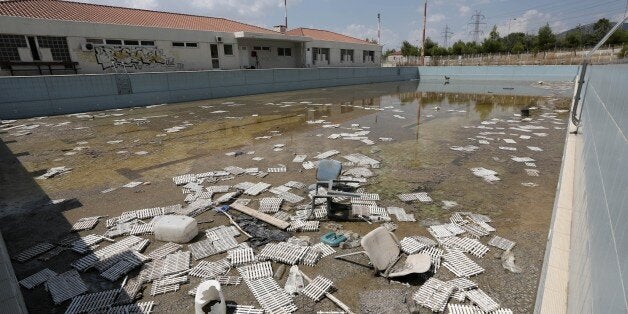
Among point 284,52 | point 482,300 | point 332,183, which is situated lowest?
point 482,300

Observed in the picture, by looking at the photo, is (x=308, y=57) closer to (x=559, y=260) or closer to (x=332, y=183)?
(x=332, y=183)

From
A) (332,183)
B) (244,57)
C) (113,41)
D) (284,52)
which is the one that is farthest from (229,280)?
(284,52)

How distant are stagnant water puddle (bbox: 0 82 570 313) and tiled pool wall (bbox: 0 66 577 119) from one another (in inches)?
43.1

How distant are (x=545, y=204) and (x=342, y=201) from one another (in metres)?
2.99

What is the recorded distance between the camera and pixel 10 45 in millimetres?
16000

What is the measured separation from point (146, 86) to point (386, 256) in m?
15.9

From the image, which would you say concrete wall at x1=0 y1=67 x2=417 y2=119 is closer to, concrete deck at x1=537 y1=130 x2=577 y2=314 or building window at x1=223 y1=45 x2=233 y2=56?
building window at x1=223 y1=45 x2=233 y2=56

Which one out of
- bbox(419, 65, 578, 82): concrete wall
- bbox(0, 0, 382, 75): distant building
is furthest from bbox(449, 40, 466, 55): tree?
bbox(0, 0, 382, 75): distant building

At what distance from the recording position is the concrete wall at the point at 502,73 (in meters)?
27.9

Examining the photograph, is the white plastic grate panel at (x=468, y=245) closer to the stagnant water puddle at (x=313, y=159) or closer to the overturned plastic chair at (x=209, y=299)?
the stagnant water puddle at (x=313, y=159)

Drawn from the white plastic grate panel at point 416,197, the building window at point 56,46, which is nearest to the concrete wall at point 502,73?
the white plastic grate panel at point 416,197

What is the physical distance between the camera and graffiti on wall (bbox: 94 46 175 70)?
1886cm

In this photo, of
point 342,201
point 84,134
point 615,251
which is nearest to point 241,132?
point 84,134

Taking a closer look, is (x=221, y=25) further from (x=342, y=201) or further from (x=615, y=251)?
(x=615, y=251)
